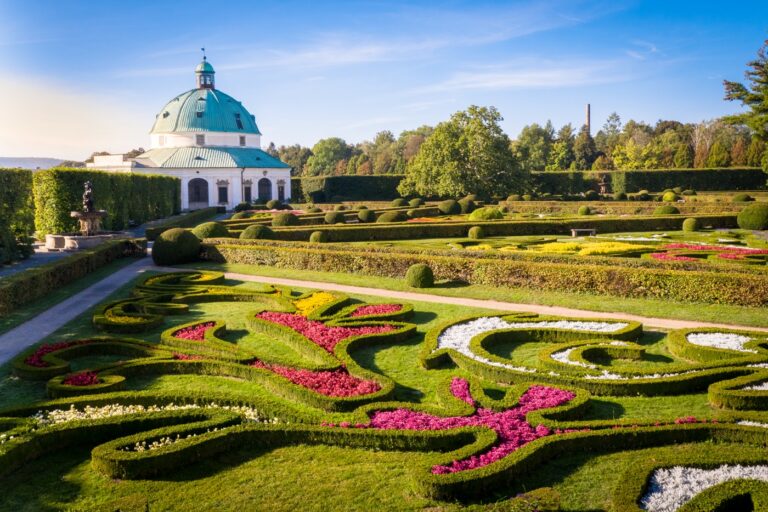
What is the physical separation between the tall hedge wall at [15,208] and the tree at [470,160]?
3075cm

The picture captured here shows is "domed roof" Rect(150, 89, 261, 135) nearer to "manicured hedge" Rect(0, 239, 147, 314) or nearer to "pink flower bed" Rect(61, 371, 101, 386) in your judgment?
"manicured hedge" Rect(0, 239, 147, 314)

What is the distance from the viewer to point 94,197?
34.3 m

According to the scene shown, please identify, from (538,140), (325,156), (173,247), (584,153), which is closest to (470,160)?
(173,247)

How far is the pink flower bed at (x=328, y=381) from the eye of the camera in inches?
358

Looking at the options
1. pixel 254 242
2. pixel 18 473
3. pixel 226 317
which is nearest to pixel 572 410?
pixel 18 473

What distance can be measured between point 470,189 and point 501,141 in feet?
16.5

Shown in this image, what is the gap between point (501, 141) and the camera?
53.1m

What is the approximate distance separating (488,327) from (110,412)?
7.25m

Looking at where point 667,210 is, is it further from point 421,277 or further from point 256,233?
point 421,277

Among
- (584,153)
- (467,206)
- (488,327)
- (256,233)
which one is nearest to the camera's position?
(488,327)

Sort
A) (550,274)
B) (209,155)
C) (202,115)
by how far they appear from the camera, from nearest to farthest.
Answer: (550,274)
(209,155)
(202,115)

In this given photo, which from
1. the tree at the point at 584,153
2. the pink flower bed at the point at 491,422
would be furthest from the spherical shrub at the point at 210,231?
the tree at the point at 584,153

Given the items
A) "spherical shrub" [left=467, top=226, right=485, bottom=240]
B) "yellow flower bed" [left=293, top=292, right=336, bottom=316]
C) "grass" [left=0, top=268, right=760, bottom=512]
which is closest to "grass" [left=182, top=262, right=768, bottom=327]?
"yellow flower bed" [left=293, top=292, right=336, bottom=316]

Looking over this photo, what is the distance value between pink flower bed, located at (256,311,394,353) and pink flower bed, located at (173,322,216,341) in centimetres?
129
